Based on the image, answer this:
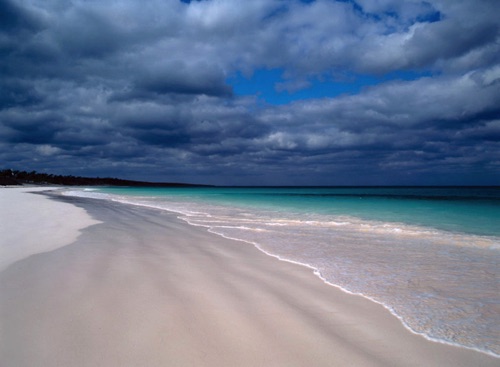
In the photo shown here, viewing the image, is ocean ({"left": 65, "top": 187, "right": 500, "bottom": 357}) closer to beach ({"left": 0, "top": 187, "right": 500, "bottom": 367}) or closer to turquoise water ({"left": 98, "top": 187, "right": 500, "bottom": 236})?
beach ({"left": 0, "top": 187, "right": 500, "bottom": 367})

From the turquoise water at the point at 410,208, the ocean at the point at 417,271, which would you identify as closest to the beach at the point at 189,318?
the ocean at the point at 417,271

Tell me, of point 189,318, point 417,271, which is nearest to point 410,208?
point 417,271

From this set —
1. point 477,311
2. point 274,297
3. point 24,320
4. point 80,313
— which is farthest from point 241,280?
point 477,311

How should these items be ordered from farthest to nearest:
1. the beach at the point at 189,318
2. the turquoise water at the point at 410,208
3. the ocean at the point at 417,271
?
the turquoise water at the point at 410,208 < the ocean at the point at 417,271 < the beach at the point at 189,318

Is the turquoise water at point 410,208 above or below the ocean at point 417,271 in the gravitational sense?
above

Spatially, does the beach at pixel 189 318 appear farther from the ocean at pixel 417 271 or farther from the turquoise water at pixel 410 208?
the turquoise water at pixel 410 208

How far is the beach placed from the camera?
265 cm

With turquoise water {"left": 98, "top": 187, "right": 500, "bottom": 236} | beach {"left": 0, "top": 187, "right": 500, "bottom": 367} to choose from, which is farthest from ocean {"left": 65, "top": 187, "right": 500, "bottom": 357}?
turquoise water {"left": 98, "top": 187, "right": 500, "bottom": 236}

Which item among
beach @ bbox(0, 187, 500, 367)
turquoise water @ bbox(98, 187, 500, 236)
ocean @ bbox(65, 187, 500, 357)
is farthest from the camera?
turquoise water @ bbox(98, 187, 500, 236)

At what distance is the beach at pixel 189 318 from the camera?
2.65 m

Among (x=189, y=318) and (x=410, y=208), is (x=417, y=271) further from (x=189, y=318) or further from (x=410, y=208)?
(x=410, y=208)

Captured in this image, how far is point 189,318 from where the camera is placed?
3.34m

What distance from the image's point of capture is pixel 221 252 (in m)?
7.02

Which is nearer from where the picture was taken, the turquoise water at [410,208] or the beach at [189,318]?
the beach at [189,318]
